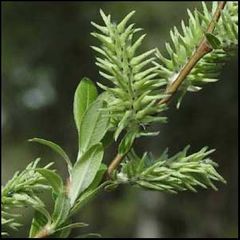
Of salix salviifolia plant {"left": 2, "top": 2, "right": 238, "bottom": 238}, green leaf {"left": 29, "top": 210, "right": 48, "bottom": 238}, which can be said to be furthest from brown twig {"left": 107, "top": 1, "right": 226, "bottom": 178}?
green leaf {"left": 29, "top": 210, "right": 48, "bottom": 238}

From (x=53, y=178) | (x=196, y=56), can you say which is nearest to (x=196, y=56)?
(x=196, y=56)

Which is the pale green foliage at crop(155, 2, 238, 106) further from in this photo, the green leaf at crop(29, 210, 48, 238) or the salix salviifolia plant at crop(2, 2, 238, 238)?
the green leaf at crop(29, 210, 48, 238)

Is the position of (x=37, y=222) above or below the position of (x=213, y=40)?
below

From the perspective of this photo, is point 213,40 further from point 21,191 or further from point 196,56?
point 21,191

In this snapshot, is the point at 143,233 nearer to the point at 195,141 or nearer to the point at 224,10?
the point at 195,141

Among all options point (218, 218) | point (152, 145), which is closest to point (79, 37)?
point (152, 145)
